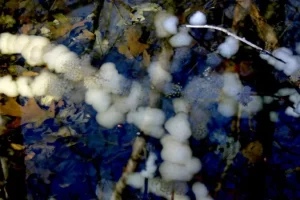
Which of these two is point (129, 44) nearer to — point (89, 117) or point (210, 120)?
point (89, 117)

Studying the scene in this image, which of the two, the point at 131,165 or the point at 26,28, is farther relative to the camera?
the point at 26,28

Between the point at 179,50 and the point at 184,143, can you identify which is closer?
the point at 184,143

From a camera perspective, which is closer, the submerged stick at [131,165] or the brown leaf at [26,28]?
the submerged stick at [131,165]

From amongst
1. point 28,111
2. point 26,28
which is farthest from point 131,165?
point 26,28

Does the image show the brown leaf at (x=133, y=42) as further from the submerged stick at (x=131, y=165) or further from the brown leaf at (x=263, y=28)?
the brown leaf at (x=263, y=28)

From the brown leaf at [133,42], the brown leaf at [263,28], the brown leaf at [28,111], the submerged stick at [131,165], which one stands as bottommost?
the submerged stick at [131,165]

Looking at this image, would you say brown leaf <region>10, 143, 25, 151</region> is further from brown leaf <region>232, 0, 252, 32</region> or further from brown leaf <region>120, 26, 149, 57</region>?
brown leaf <region>232, 0, 252, 32</region>

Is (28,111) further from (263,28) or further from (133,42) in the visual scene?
(263,28)

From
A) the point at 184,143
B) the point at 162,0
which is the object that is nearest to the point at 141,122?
the point at 184,143

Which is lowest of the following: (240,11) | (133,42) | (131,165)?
(131,165)

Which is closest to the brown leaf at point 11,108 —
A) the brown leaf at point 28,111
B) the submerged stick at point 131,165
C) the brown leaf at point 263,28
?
the brown leaf at point 28,111

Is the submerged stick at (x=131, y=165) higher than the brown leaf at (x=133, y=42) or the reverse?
the reverse
